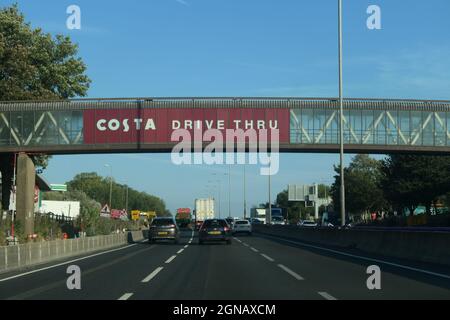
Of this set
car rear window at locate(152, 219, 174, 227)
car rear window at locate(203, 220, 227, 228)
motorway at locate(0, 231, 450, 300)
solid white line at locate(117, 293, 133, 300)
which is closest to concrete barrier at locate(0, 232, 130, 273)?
motorway at locate(0, 231, 450, 300)

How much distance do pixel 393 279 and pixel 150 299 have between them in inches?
275

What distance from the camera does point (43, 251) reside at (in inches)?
989

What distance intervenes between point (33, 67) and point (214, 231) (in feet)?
60.2

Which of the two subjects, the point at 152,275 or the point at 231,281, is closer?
the point at 231,281

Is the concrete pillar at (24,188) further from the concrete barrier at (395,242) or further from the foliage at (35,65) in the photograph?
the concrete barrier at (395,242)

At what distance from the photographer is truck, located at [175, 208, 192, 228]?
297 ft

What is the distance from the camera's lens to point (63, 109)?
4484 cm

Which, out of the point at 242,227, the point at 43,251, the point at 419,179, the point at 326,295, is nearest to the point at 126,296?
the point at 326,295

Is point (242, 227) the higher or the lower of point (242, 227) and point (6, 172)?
the lower

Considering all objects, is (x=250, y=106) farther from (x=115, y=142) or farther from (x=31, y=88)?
(x=31, y=88)

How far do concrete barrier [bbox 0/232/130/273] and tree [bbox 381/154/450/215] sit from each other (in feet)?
158

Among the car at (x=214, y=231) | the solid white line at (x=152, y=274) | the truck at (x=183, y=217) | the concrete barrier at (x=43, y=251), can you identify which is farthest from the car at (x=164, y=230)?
the truck at (x=183, y=217)

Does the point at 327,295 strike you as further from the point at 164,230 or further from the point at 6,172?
the point at 6,172

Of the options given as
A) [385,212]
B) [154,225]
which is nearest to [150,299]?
[154,225]
